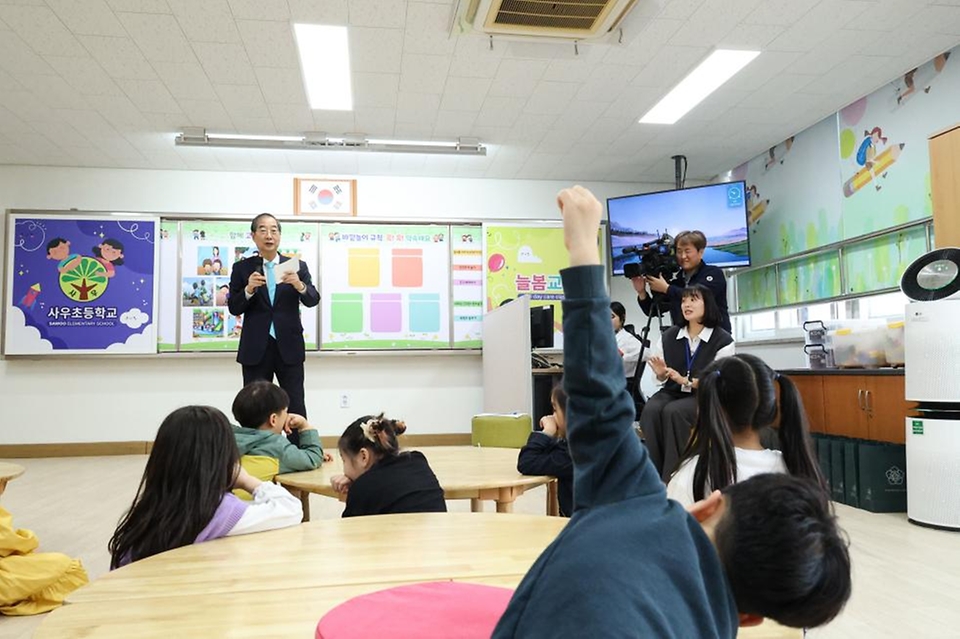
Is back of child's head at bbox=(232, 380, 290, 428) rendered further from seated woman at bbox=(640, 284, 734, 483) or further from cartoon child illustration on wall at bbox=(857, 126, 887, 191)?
cartoon child illustration on wall at bbox=(857, 126, 887, 191)

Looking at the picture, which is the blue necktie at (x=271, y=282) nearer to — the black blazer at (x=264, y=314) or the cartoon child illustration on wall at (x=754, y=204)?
the black blazer at (x=264, y=314)

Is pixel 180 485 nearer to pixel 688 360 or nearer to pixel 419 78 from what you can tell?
pixel 688 360

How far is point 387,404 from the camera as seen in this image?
6.62 metres

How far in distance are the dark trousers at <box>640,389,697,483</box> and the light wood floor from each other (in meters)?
0.73

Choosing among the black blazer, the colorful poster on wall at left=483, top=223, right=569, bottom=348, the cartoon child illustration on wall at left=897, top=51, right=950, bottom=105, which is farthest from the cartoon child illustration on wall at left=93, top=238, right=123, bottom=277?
the cartoon child illustration on wall at left=897, top=51, right=950, bottom=105

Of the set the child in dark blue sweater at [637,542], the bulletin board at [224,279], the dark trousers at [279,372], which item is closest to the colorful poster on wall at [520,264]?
the bulletin board at [224,279]

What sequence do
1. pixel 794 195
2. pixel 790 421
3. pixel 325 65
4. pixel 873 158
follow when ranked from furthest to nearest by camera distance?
pixel 794 195
pixel 873 158
pixel 325 65
pixel 790 421

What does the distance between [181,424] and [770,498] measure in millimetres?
1239

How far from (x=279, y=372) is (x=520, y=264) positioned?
3.87 meters

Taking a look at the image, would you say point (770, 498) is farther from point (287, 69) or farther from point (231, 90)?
point (231, 90)

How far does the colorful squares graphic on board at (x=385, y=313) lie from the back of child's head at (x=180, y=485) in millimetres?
5079

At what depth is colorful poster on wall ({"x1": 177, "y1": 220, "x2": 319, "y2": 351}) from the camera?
20.7ft

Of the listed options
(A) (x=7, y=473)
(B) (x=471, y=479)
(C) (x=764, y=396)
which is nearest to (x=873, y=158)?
(C) (x=764, y=396)

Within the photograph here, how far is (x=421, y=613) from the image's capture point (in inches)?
30.5
